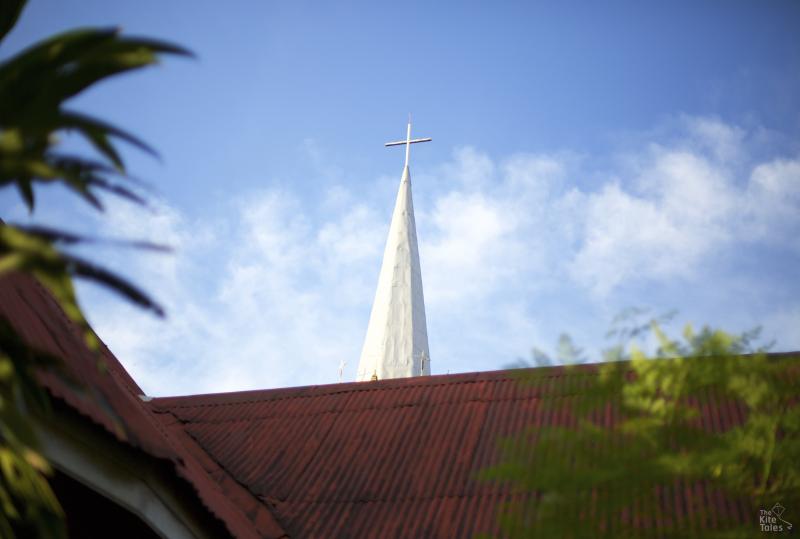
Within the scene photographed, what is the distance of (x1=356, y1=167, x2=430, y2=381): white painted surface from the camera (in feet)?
95.7

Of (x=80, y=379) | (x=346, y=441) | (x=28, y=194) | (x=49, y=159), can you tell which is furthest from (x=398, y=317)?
(x=49, y=159)

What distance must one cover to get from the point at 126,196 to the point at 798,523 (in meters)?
5.57

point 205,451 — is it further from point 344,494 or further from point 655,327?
point 655,327

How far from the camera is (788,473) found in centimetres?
660

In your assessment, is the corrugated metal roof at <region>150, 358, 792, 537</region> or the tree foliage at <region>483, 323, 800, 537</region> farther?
the corrugated metal roof at <region>150, 358, 792, 537</region>

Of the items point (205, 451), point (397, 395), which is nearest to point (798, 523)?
point (397, 395)

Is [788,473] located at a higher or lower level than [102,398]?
lower

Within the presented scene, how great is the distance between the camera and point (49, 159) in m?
4.17

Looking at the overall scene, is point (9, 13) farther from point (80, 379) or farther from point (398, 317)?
point (398, 317)

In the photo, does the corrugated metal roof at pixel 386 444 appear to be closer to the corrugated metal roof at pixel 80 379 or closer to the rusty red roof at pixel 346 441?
the rusty red roof at pixel 346 441

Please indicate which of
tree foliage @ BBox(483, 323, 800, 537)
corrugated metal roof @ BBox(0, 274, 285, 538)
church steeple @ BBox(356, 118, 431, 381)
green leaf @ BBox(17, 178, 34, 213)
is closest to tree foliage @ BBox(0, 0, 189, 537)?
green leaf @ BBox(17, 178, 34, 213)

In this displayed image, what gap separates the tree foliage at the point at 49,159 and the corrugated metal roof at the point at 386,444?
5.55m

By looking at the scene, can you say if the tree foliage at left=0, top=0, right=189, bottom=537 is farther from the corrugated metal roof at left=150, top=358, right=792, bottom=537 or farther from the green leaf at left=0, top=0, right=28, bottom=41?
the corrugated metal roof at left=150, top=358, right=792, bottom=537

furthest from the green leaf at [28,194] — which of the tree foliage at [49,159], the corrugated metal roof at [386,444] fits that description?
the corrugated metal roof at [386,444]
